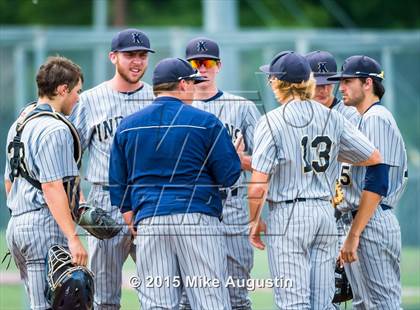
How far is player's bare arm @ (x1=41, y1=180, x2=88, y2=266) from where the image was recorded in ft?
29.5

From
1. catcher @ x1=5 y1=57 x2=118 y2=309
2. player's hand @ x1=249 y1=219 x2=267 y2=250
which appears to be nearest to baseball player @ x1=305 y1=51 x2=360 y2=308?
player's hand @ x1=249 y1=219 x2=267 y2=250

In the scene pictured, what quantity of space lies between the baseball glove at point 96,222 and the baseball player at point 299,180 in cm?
→ 102

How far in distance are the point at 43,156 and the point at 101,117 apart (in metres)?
1.08

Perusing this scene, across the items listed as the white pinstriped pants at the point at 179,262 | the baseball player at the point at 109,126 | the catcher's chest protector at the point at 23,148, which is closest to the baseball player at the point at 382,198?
the white pinstriped pants at the point at 179,262

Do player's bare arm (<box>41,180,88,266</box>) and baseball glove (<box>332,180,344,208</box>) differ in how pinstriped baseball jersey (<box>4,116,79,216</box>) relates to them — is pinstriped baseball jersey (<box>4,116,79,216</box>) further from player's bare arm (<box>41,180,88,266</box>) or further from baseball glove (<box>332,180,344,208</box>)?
baseball glove (<box>332,180,344,208</box>)

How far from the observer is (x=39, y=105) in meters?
9.34

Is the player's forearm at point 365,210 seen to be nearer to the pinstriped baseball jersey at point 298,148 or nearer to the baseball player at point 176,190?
the pinstriped baseball jersey at point 298,148

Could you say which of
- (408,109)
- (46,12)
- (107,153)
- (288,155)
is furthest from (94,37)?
(46,12)

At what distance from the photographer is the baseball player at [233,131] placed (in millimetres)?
10305

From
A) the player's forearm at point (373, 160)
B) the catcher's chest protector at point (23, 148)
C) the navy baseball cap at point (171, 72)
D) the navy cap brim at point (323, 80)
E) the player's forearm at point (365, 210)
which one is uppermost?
the navy baseball cap at point (171, 72)

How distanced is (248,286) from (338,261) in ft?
2.31

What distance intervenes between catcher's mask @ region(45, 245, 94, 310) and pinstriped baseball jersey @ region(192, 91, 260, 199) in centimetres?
175

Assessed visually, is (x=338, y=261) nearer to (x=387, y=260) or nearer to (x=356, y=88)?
(x=387, y=260)

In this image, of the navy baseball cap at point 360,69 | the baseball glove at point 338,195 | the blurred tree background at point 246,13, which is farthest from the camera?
the blurred tree background at point 246,13
